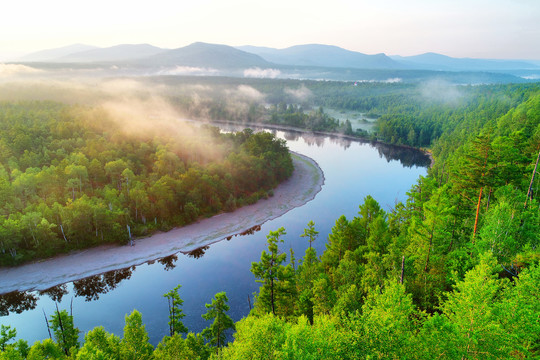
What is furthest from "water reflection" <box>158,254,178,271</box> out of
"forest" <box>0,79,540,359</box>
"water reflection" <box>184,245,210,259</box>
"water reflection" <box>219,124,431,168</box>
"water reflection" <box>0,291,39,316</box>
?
"water reflection" <box>219,124,431,168</box>

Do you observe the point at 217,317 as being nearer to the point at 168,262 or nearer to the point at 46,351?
the point at 46,351

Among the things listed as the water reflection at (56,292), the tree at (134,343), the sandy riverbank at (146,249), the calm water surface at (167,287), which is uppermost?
the tree at (134,343)

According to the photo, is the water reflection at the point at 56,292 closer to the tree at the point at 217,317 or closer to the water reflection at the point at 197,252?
the water reflection at the point at 197,252

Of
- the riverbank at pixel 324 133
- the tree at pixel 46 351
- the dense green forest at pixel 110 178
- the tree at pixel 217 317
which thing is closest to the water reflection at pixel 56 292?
the dense green forest at pixel 110 178

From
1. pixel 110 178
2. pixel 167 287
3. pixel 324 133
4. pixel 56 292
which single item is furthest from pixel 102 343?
pixel 324 133

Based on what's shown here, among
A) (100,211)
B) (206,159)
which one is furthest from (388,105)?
(100,211)

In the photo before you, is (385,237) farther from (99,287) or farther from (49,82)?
(49,82)
